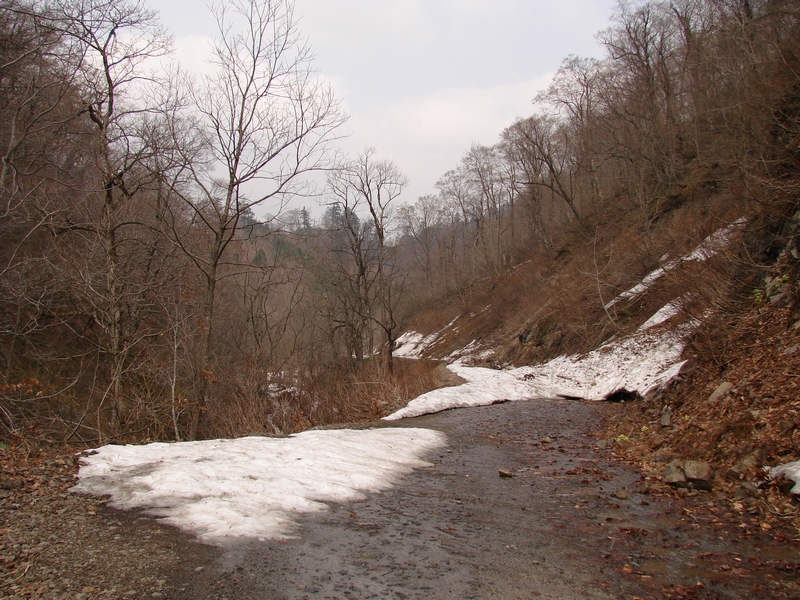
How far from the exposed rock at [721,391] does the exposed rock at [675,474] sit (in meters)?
1.41

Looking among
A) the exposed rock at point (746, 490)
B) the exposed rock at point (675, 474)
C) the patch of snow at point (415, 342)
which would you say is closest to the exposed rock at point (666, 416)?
the exposed rock at point (675, 474)

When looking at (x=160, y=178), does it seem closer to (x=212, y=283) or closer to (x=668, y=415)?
(x=212, y=283)

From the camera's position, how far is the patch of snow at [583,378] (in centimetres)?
1188

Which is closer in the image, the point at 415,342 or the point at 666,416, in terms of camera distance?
the point at 666,416

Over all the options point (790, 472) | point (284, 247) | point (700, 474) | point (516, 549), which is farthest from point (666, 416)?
point (284, 247)

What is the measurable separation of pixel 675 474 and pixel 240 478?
4.76 metres

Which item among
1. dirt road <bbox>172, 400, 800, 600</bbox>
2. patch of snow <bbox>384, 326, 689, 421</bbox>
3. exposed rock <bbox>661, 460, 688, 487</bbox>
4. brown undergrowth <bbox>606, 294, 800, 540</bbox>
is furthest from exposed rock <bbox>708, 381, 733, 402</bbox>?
patch of snow <bbox>384, 326, 689, 421</bbox>

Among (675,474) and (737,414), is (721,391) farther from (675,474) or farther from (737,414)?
(675,474)

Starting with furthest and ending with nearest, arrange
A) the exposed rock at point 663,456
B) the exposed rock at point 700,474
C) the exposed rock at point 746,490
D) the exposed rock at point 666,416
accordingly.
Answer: the exposed rock at point 666,416
the exposed rock at point 663,456
the exposed rock at point 700,474
the exposed rock at point 746,490

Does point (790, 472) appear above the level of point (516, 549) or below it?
above

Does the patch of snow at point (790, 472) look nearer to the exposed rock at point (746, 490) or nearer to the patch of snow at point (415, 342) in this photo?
the exposed rock at point (746, 490)

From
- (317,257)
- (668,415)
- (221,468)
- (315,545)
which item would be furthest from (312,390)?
(317,257)

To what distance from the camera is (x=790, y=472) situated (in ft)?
14.1

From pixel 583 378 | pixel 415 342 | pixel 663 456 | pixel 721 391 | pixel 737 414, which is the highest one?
pixel 415 342
